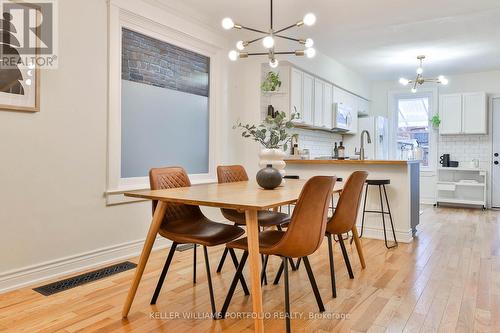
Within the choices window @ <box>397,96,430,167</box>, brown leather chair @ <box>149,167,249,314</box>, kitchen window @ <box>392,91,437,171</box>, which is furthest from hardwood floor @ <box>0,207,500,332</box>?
window @ <box>397,96,430,167</box>

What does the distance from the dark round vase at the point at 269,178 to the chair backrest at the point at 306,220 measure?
21.8 inches

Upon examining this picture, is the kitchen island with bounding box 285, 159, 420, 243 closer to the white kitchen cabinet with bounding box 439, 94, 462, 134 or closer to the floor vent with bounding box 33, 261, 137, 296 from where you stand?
the floor vent with bounding box 33, 261, 137, 296

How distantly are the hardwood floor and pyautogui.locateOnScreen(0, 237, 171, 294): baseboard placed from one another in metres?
0.10

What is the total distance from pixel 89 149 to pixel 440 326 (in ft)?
9.44

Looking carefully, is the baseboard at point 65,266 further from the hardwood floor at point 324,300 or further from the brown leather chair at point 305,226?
the brown leather chair at point 305,226

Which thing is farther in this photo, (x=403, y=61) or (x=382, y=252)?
(x=403, y=61)

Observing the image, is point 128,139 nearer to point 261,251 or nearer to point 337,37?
point 261,251

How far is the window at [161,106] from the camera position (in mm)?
3490

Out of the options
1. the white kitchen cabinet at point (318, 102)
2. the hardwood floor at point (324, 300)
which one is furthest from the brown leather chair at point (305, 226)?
the white kitchen cabinet at point (318, 102)

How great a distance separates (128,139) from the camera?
348 cm

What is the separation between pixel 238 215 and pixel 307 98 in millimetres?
3102

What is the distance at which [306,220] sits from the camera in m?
1.97

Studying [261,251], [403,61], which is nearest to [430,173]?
[403,61]

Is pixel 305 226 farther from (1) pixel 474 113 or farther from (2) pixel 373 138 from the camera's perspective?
(1) pixel 474 113
